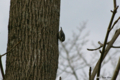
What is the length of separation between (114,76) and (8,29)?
Result: 134 centimetres

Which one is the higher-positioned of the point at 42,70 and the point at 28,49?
the point at 28,49

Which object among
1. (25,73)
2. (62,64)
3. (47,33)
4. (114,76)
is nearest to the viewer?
(114,76)

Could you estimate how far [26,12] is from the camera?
1.77 metres

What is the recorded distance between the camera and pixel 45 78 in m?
1.66

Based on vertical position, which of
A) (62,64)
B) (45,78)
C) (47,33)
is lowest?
(62,64)

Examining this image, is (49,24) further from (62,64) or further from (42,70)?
(62,64)

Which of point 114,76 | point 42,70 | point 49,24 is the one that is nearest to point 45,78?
point 42,70

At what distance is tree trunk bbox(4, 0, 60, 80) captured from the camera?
165 cm

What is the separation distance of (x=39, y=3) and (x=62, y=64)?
922 cm

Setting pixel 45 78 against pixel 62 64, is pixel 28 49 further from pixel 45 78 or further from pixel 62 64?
pixel 62 64

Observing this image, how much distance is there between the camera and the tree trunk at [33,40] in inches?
65.0

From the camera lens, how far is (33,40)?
5.57 ft

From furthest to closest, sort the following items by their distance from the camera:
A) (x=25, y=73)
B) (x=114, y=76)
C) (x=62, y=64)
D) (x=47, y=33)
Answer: (x=62, y=64) → (x=47, y=33) → (x=25, y=73) → (x=114, y=76)

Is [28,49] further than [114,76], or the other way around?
[28,49]
